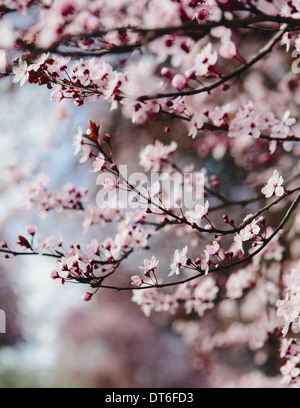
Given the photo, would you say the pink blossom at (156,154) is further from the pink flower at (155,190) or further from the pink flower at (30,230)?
the pink flower at (30,230)

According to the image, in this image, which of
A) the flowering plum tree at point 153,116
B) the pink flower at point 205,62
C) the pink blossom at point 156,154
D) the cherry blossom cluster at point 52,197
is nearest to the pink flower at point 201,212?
the flowering plum tree at point 153,116

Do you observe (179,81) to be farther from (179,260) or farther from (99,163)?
(179,260)

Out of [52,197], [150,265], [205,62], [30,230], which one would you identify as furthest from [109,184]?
[52,197]

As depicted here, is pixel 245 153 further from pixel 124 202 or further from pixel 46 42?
pixel 46 42

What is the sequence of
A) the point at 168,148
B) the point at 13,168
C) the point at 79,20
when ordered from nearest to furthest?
the point at 79,20
the point at 168,148
the point at 13,168

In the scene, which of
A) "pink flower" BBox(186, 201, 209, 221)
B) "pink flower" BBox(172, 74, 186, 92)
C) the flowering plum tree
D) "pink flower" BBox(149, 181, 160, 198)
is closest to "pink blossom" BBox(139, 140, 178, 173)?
the flowering plum tree

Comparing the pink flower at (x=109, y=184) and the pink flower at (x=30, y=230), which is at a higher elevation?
the pink flower at (x=109, y=184)

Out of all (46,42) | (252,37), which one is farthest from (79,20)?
(252,37)

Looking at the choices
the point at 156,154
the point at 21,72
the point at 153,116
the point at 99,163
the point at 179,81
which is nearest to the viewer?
the point at 179,81

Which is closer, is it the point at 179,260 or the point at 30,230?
the point at 179,260

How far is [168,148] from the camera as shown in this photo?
250cm

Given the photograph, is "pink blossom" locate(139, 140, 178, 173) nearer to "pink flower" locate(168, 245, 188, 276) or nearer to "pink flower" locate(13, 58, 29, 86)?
"pink flower" locate(168, 245, 188, 276)

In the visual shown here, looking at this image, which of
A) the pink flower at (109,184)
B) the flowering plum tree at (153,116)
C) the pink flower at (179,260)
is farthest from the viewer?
the pink flower at (109,184)
